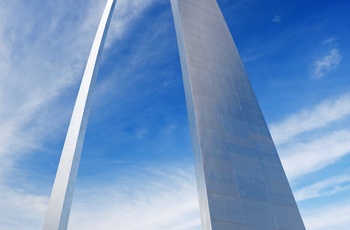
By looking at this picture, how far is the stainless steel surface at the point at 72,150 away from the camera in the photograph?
74.9ft

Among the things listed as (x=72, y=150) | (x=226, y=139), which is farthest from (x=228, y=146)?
(x=72, y=150)

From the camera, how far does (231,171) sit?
11258 millimetres

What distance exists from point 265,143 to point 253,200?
3959 millimetres

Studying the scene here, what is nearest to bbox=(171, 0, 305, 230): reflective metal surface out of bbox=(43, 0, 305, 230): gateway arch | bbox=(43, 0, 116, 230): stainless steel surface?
bbox=(43, 0, 305, 230): gateway arch

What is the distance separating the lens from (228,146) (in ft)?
40.0

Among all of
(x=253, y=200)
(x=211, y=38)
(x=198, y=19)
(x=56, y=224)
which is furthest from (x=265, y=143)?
(x=56, y=224)

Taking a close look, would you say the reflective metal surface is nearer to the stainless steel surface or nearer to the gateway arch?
the gateway arch

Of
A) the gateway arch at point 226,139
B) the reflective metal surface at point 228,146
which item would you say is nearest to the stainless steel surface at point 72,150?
the gateway arch at point 226,139

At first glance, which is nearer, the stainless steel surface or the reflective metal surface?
the reflective metal surface

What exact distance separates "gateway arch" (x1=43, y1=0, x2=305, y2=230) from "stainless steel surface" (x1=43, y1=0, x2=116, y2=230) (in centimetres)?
1650

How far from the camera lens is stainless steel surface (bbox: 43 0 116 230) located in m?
22.8

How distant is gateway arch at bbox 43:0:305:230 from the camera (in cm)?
1031

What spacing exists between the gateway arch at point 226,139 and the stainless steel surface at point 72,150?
1650 cm

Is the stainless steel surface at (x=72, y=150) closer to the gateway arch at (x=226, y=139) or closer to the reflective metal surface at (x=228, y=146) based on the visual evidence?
the gateway arch at (x=226, y=139)
